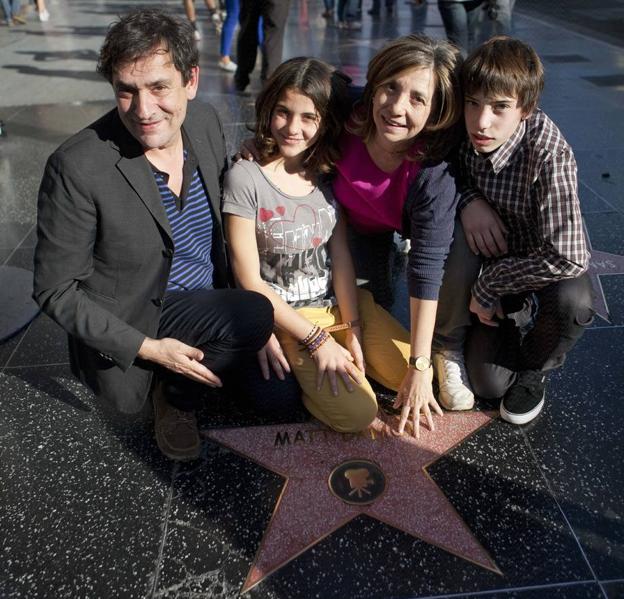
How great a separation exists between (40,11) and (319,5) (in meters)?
6.14

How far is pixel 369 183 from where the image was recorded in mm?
2316

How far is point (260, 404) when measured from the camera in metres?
2.40

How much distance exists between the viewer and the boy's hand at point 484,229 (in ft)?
7.53

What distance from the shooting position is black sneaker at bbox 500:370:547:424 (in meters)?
2.35

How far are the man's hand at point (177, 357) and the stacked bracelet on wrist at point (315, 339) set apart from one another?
1.28ft

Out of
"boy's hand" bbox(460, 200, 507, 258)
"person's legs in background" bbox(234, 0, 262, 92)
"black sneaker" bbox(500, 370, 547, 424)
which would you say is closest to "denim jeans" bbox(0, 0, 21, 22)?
"person's legs in background" bbox(234, 0, 262, 92)

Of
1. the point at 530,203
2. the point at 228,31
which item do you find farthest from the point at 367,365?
the point at 228,31

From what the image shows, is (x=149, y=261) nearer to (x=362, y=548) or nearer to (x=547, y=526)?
(x=362, y=548)

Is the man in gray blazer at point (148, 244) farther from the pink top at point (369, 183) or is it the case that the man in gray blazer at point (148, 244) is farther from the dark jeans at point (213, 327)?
the pink top at point (369, 183)

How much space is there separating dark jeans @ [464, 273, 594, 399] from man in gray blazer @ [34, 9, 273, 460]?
35.3 inches

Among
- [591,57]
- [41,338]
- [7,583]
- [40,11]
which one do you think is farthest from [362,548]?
[40,11]

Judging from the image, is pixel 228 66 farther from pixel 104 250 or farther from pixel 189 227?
pixel 104 250

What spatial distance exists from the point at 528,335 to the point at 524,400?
0.86 ft

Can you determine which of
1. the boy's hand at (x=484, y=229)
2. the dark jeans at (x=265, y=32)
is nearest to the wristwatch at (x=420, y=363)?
the boy's hand at (x=484, y=229)
